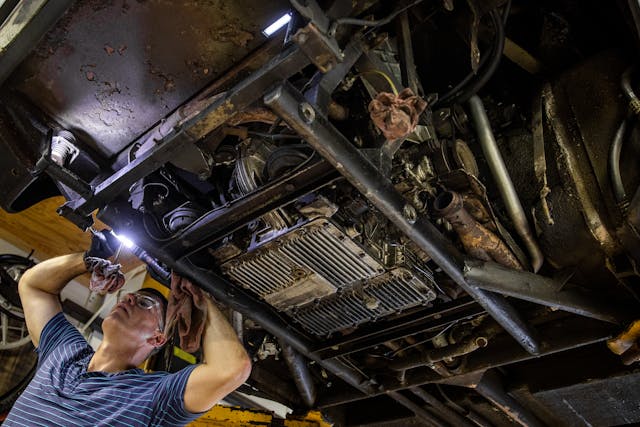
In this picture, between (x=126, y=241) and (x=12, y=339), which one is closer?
(x=126, y=241)

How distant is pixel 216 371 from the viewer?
2111 mm

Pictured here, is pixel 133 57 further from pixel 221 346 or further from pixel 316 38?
pixel 221 346

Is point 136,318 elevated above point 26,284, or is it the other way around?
point 26,284

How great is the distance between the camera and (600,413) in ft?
10.1

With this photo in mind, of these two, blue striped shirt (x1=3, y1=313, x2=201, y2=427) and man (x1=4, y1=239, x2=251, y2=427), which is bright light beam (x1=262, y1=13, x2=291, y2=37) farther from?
blue striped shirt (x1=3, y1=313, x2=201, y2=427)

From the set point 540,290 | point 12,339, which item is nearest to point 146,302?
point 540,290

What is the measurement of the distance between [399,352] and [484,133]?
1.37 metres

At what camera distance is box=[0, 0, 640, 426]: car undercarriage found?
6.39ft

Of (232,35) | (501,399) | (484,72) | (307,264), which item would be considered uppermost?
(232,35)

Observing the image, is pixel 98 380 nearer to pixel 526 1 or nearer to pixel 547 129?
pixel 547 129

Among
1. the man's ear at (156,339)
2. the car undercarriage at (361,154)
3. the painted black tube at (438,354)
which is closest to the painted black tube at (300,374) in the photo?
the car undercarriage at (361,154)

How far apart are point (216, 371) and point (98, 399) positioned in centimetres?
45

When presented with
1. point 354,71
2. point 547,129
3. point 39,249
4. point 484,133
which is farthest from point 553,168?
point 39,249

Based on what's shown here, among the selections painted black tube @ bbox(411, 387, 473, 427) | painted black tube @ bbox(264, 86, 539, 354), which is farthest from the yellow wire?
painted black tube @ bbox(411, 387, 473, 427)
